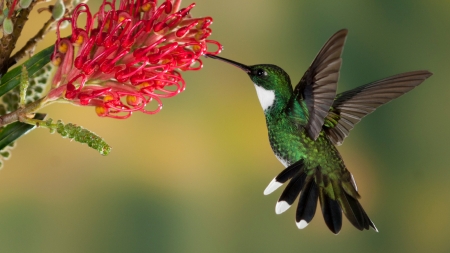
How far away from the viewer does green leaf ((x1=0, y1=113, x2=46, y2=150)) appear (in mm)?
723

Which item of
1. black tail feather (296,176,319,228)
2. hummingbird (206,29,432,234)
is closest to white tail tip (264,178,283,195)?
hummingbird (206,29,432,234)

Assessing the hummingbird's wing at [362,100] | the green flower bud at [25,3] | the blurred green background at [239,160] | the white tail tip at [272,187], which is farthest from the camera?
the blurred green background at [239,160]

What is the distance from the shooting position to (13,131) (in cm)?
73

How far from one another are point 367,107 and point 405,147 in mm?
929

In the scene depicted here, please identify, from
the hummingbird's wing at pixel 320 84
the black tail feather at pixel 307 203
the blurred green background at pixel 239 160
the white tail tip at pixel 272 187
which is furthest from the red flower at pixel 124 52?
the blurred green background at pixel 239 160

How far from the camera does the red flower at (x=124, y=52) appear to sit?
0.71 m

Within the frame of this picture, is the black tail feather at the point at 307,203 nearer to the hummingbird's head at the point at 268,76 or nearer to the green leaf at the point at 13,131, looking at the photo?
the hummingbird's head at the point at 268,76

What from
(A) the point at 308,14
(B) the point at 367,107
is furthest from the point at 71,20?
(A) the point at 308,14

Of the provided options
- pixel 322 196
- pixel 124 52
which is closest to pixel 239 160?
pixel 322 196

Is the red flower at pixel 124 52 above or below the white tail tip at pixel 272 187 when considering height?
above

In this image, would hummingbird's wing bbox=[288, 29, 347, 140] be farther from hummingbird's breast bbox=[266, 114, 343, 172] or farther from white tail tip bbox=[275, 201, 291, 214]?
white tail tip bbox=[275, 201, 291, 214]

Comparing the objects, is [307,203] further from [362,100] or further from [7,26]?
[7,26]

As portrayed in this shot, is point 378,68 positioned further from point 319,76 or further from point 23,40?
point 23,40

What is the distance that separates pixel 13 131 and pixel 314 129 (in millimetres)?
625
